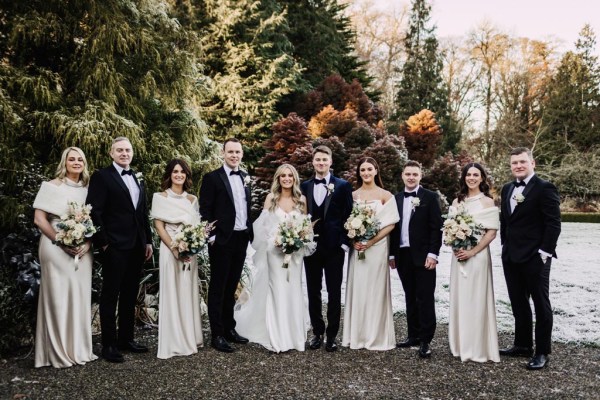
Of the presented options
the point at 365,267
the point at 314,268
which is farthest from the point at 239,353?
the point at 365,267

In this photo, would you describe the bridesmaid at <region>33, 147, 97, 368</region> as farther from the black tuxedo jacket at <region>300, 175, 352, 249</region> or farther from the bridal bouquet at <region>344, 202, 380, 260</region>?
the bridal bouquet at <region>344, 202, 380, 260</region>

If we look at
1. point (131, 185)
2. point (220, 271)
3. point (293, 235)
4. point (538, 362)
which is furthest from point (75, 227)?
point (538, 362)

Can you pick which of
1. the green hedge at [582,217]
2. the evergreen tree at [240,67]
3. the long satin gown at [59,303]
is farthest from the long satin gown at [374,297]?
the green hedge at [582,217]

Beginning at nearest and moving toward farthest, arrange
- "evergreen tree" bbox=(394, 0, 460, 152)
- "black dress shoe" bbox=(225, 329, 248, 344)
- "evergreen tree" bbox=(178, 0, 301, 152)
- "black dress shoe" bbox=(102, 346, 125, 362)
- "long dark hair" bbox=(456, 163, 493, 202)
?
1. "black dress shoe" bbox=(102, 346, 125, 362)
2. "long dark hair" bbox=(456, 163, 493, 202)
3. "black dress shoe" bbox=(225, 329, 248, 344)
4. "evergreen tree" bbox=(178, 0, 301, 152)
5. "evergreen tree" bbox=(394, 0, 460, 152)

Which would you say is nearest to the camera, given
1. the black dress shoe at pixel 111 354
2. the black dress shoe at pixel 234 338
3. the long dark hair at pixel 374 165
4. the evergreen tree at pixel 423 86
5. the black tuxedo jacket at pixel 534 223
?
the black tuxedo jacket at pixel 534 223

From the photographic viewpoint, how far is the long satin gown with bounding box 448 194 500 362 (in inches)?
193

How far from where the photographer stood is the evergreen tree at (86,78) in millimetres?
8609

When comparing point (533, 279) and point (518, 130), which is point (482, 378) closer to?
point (533, 279)

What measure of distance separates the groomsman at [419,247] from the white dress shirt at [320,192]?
2.73ft

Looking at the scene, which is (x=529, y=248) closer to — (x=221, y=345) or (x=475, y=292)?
(x=475, y=292)

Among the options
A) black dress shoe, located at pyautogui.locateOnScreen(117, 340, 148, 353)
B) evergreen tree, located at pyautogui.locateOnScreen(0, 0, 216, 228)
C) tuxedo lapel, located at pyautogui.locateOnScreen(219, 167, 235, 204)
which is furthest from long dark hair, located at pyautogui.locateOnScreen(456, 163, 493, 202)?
evergreen tree, located at pyautogui.locateOnScreen(0, 0, 216, 228)

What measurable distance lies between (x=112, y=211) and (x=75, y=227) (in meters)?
0.46

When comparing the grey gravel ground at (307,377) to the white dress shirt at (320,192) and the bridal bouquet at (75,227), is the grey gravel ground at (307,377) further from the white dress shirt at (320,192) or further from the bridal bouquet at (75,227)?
the white dress shirt at (320,192)

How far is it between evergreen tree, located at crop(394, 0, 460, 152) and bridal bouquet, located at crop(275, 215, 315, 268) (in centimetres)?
2401
